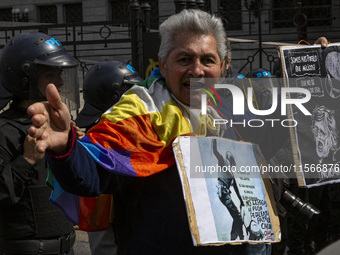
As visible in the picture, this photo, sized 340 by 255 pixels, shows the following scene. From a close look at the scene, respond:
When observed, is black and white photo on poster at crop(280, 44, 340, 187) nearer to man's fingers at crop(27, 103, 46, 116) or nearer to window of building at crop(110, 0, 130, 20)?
man's fingers at crop(27, 103, 46, 116)

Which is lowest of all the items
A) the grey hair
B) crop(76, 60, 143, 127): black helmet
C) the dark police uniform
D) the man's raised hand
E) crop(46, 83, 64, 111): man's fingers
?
the dark police uniform

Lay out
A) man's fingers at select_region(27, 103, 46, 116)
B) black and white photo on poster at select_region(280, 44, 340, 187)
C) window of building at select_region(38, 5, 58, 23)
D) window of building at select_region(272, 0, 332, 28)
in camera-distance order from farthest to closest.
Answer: window of building at select_region(38, 5, 58, 23)
window of building at select_region(272, 0, 332, 28)
black and white photo on poster at select_region(280, 44, 340, 187)
man's fingers at select_region(27, 103, 46, 116)

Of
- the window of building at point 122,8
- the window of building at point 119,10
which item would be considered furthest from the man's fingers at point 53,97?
the window of building at point 119,10

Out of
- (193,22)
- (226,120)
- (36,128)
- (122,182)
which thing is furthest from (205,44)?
(36,128)

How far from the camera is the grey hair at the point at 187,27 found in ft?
8.39

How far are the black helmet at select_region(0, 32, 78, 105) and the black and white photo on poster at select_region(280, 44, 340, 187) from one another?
1.38m

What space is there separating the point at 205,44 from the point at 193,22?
10 centimetres

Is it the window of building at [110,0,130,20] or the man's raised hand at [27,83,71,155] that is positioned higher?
the window of building at [110,0,130,20]

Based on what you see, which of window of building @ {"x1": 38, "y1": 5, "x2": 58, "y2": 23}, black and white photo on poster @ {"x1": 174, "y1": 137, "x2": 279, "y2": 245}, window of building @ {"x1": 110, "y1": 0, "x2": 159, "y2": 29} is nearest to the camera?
black and white photo on poster @ {"x1": 174, "y1": 137, "x2": 279, "y2": 245}

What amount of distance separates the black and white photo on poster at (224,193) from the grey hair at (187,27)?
421 millimetres

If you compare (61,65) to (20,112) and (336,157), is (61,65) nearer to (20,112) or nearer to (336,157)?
(20,112)

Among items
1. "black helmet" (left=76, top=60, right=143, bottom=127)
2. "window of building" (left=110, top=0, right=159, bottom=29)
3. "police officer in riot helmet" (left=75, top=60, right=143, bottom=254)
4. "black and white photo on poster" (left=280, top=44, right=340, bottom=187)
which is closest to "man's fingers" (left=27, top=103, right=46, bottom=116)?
"black and white photo on poster" (left=280, top=44, right=340, bottom=187)

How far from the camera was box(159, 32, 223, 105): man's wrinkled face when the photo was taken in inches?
99.4

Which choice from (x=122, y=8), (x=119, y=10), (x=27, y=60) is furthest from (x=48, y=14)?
(x=27, y=60)
